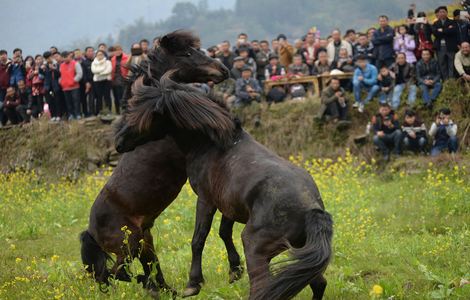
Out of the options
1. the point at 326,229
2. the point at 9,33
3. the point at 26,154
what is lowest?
the point at 9,33

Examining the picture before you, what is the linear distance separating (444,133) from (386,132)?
1319 millimetres

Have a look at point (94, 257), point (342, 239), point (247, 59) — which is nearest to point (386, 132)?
point (247, 59)

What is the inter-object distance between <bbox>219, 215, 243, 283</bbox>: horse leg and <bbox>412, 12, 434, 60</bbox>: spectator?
33.6ft

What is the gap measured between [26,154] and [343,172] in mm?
9806

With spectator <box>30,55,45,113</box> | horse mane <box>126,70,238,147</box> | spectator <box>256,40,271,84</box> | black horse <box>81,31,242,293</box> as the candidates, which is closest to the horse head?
horse mane <box>126,70,238,147</box>

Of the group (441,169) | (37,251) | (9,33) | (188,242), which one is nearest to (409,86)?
(441,169)

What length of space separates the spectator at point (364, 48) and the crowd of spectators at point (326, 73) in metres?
0.03

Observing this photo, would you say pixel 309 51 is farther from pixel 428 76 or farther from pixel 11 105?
pixel 11 105

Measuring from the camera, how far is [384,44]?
16.9 meters

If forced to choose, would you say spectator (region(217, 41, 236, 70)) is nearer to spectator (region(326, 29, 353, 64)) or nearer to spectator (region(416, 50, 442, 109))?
spectator (region(326, 29, 353, 64))

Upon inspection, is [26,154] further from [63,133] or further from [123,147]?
[123,147]

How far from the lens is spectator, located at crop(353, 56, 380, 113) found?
1658 centimetres

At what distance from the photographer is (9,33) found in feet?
560

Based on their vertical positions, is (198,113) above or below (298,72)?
above
